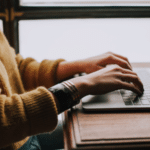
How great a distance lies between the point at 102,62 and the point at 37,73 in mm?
264

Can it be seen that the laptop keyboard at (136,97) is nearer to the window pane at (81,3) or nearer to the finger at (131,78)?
the finger at (131,78)

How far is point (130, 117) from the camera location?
451mm

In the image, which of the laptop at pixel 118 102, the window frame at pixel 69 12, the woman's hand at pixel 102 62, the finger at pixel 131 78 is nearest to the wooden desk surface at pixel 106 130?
the laptop at pixel 118 102

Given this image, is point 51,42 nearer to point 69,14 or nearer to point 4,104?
point 69,14

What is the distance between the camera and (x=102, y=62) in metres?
0.67

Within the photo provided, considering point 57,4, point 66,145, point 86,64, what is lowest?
point 66,145

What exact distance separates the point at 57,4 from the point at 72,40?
0.24m

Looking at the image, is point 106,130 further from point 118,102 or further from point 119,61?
point 119,61

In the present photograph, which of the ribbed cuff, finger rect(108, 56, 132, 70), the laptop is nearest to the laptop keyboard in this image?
the laptop

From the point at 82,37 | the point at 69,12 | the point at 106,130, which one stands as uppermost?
the point at 69,12

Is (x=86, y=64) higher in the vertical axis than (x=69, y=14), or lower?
lower

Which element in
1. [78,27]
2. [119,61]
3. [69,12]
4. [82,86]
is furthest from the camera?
[78,27]

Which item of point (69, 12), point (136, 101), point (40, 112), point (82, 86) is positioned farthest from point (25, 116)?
point (69, 12)

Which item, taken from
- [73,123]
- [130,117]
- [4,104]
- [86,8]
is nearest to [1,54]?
[4,104]
